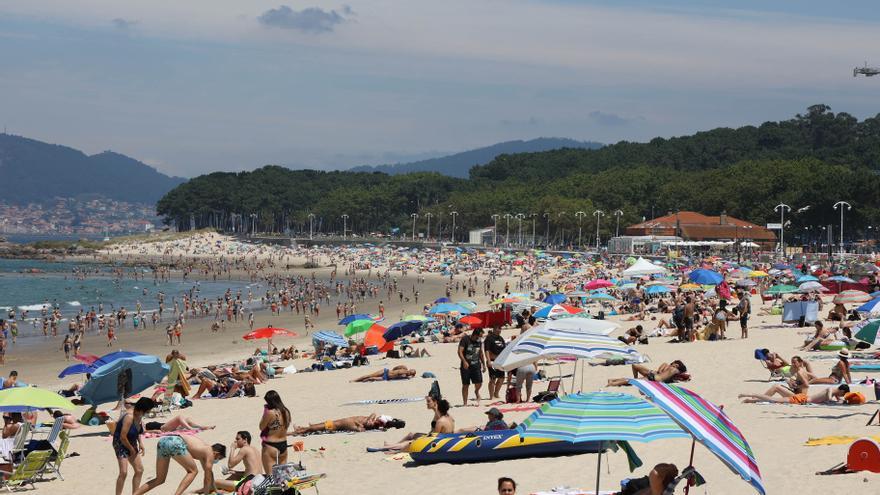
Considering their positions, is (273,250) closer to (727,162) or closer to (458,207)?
(458,207)

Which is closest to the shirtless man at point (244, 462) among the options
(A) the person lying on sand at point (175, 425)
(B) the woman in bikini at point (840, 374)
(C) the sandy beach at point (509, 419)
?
(C) the sandy beach at point (509, 419)

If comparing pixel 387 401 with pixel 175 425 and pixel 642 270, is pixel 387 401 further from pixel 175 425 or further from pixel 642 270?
pixel 642 270

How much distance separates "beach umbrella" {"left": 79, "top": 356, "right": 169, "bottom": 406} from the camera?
50.2 ft

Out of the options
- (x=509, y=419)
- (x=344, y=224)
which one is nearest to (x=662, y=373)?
(x=509, y=419)

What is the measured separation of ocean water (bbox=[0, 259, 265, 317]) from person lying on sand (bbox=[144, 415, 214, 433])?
35.4m

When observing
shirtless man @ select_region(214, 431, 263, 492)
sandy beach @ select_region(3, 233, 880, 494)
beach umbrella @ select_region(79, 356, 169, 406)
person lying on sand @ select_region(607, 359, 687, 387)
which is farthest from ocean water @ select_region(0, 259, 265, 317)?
shirtless man @ select_region(214, 431, 263, 492)

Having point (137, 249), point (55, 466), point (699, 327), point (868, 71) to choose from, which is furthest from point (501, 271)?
point (137, 249)

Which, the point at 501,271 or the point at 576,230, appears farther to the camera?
the point at 576,230

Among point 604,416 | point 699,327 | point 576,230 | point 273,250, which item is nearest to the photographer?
point 604,416

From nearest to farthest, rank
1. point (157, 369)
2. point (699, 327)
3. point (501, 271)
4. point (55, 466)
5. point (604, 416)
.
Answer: point (604, 416), point (55, 466), point (157, 369), point (699, 327), point (501, 271)

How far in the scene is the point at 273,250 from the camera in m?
120

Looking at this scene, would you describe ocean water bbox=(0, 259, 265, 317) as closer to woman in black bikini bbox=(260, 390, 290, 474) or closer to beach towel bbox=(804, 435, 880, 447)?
woman in black bikini bbox=(260, 390, 290, 474)

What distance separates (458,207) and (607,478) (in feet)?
416

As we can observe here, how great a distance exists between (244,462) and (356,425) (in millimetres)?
3379
